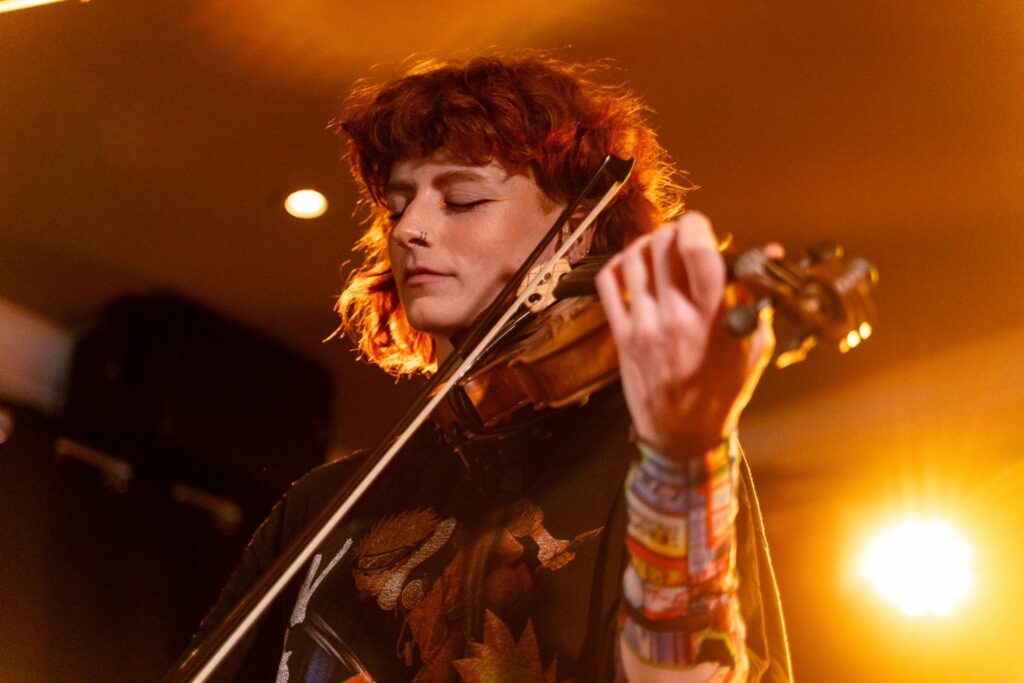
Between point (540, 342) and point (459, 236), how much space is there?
1.19 feet

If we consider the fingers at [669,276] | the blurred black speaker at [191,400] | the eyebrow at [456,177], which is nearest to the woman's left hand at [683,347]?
the fingers at [669,276]

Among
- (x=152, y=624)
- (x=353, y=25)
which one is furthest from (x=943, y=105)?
(x=152, y=624)

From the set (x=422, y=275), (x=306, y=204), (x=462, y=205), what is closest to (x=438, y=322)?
(x=422, y=275)

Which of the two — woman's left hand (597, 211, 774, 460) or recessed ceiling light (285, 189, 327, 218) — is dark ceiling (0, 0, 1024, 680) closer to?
recessed ceiling light (285, 189, 327, 218)

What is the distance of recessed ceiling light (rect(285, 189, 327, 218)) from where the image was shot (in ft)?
10.4

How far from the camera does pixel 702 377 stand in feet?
2.49

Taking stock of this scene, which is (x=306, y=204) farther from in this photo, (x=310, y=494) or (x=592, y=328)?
(x=592, y=328)

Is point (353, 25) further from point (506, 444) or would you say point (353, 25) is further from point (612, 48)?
point (506, 444)

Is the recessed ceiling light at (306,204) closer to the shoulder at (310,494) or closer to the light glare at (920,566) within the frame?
the shoulder at (310,494)

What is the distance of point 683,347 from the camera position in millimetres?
755

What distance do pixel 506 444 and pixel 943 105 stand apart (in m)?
1.97

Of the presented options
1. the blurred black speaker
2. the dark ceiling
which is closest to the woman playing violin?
the dark ceiling

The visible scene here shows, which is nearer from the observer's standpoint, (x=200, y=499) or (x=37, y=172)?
(x=37, y=172)

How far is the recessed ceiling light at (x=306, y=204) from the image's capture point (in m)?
3.16
